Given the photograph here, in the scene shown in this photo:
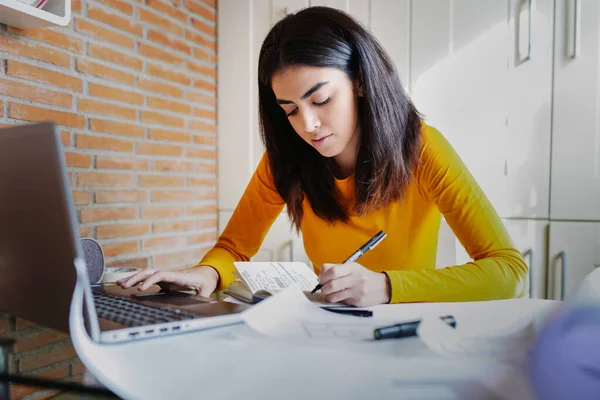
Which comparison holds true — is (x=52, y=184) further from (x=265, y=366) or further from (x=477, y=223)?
(x=477, y=223)

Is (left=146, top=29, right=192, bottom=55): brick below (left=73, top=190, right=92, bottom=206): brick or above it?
above

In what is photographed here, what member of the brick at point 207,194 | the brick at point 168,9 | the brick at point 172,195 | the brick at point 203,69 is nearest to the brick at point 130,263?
the brick at point 172,195

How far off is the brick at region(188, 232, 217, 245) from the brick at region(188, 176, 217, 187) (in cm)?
24

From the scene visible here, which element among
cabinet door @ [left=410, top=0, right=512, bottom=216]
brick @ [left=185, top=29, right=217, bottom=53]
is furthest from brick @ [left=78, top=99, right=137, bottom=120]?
cabinet door @ [left=410, top=0, right=512, bottom=216]

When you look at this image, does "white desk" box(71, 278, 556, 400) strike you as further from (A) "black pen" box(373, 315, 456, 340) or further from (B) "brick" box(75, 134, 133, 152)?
(B) "brick" box(75, 134, 133, 152)

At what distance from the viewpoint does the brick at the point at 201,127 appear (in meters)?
2.12

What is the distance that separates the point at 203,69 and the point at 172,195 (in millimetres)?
646

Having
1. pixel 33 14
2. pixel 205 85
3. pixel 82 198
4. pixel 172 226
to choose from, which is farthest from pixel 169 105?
pixel 33 14

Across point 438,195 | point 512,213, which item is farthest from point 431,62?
point 438,195

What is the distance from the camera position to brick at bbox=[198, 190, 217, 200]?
2203mm

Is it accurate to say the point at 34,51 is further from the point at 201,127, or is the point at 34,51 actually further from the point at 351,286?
the point at 351,286

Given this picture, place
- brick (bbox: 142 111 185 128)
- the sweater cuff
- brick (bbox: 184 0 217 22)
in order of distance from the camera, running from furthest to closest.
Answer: brick (bbox: 184 0 217 22) < brick (bbox: 142 111 185 128) < the sweater cuff

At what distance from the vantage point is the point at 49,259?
573 mm

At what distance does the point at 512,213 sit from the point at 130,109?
156 cm
